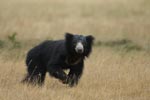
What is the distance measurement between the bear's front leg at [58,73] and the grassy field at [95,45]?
18cm

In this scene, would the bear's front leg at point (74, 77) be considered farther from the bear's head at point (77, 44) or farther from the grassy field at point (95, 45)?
the bear's head at point (77, 44)

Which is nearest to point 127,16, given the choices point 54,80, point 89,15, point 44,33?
point 89,15

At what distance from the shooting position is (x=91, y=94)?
35.3ft

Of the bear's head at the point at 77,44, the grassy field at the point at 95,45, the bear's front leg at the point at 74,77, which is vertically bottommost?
the grassy field at the point at 95,45

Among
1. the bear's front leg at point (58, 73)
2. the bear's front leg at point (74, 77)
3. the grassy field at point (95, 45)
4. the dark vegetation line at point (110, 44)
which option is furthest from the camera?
the dark vegetation line at point (110, 44)

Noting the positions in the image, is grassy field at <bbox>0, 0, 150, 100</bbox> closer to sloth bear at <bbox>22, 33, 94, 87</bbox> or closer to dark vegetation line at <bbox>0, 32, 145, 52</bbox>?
dark vegetation line at <bbox>0, 32, 145, 52</bbox>

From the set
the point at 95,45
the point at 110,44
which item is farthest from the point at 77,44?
the point at 110,44

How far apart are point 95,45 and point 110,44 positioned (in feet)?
1.61

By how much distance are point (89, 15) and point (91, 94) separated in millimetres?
14511

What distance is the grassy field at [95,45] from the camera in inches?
434

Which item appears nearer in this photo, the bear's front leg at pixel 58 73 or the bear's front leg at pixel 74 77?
the bear's front leg at pixel 58 73

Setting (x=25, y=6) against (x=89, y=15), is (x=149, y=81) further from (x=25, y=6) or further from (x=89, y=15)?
(x=25, y=6)

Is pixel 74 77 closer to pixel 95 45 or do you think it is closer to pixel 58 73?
pixel 58 73

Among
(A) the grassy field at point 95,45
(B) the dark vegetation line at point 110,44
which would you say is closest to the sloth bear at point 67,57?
(A) the grassy field at point 95,45
